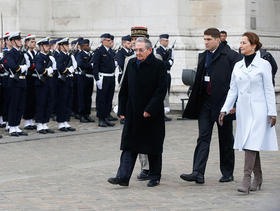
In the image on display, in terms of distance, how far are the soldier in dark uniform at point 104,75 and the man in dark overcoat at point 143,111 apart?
262 inches

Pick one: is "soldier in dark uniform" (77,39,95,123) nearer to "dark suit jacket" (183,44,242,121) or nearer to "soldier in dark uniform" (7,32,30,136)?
"soldier in dark uniform" (7,32,30,136)

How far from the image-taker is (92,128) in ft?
47.6

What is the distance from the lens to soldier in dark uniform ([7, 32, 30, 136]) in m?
13.0

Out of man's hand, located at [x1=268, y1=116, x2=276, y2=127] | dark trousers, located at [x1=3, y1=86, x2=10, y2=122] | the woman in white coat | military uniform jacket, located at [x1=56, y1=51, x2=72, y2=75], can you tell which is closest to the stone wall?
military uniform jacket, located at [x1=56, y1=51, x2=72, y2=75]

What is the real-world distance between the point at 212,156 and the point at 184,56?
9067 mm

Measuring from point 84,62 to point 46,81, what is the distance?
2.34 meters

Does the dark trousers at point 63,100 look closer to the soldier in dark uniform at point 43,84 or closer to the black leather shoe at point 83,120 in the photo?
the soldier in dark uniform at point 43,84

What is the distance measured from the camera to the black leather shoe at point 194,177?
7953mm

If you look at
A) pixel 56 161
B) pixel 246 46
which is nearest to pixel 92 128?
pixel 56 161

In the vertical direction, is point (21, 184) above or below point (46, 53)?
below

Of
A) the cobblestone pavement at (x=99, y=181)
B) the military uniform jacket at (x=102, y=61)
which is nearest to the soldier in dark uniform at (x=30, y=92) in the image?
the military uniform jacket at (x=102, y=61)

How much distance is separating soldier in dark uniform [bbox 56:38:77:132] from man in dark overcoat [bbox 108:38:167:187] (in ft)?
20.2

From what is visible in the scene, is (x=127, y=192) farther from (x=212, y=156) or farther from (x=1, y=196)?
(x=212, y=156)

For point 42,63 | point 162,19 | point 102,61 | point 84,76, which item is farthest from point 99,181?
point 162,19
